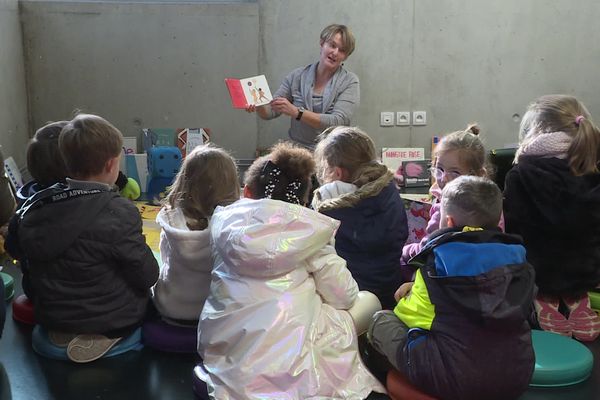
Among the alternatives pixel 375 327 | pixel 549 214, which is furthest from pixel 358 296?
pixel 549 214

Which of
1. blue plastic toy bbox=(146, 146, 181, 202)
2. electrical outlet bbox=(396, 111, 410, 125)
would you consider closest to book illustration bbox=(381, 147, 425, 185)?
electrical outlet bbox=(396, 111, 410, 125)

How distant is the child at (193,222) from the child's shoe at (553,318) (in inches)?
55.7

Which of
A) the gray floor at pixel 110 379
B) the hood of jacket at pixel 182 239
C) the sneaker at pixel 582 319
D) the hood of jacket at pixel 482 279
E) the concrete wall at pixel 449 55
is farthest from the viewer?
the concrete wall at pixel 449 55

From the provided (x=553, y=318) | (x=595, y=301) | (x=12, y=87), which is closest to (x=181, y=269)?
(x=553, y=318)

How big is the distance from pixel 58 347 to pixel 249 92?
2263 mm

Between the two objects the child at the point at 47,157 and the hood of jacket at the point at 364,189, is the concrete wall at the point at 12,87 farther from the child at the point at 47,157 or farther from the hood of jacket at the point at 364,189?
the hood of jacket at the point at 364,189

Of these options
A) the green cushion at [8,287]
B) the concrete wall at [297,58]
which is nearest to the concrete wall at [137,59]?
the concrete wall at [297,58]

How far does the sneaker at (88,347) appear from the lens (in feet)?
8.75

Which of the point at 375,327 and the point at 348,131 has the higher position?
the point at 348,131

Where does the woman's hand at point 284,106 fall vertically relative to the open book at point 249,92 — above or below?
below

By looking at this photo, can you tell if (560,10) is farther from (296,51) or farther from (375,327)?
(375,327)

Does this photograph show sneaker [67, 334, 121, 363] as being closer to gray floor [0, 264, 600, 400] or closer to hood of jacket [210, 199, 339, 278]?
gray floor [0, 264, 600, 400]

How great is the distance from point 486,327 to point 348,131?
1113mm

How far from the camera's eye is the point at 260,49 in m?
5.43
